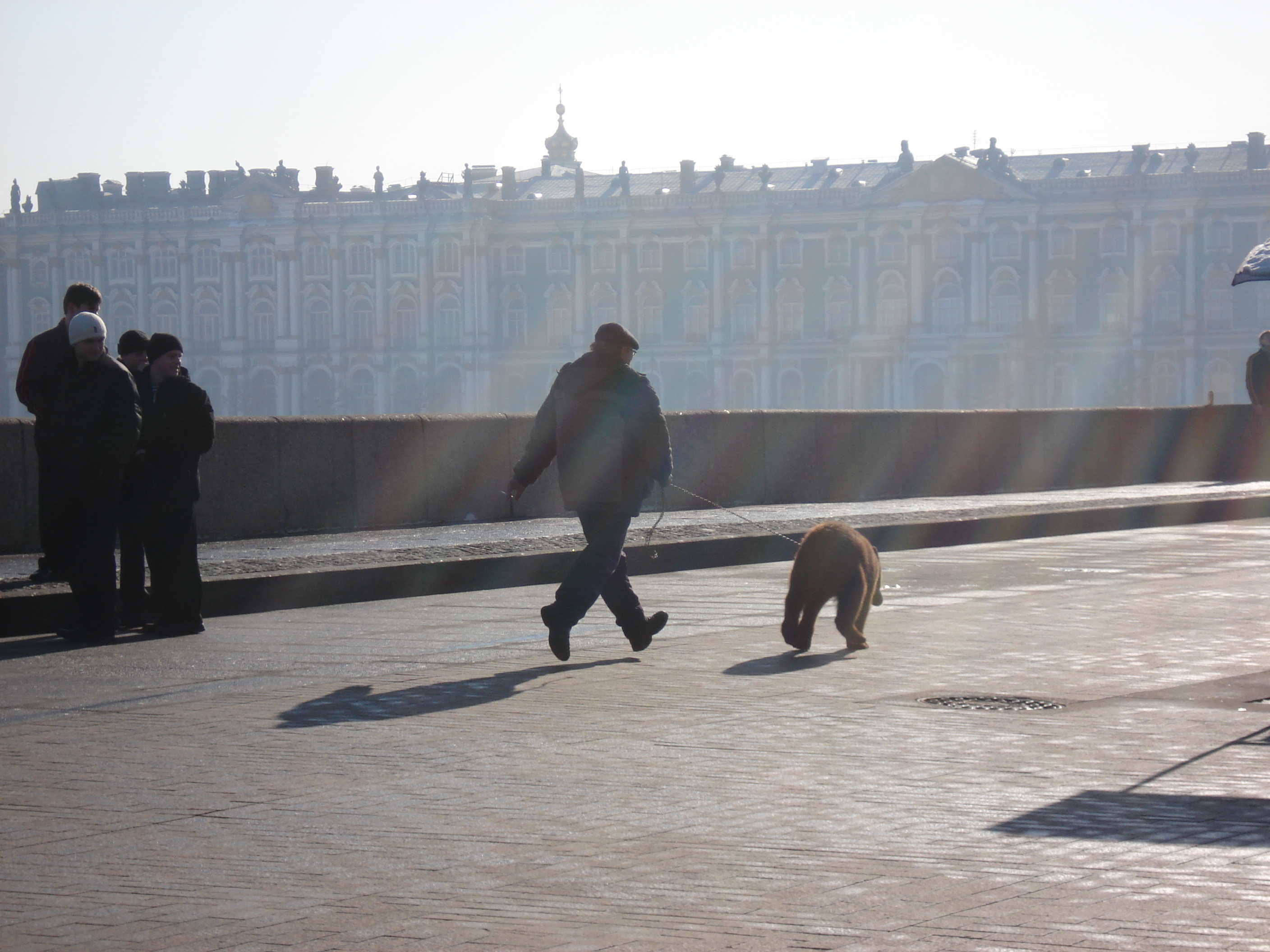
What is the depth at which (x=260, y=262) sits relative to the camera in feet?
316

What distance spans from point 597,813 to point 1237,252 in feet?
280

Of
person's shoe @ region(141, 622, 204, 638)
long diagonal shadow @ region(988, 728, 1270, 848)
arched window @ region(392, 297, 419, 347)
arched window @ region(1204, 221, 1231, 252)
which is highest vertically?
arched window @ region(1204, 221, 1231, 252)

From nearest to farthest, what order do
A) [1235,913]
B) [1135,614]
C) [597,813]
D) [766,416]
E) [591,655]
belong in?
[1235,913] < [597,813] < [591,655] < [1135,614] < [766,416]

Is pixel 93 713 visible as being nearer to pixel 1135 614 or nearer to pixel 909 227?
pixel 1135 614

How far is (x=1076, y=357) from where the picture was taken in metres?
87.6

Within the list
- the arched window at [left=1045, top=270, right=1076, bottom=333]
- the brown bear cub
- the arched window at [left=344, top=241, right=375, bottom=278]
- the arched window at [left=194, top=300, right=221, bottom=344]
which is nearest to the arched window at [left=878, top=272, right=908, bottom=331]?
the arched window at [left=1045, top=270, right=1076, bottom=333]

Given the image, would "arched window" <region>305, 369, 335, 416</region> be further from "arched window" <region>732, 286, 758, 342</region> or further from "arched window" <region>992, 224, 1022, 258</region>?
"arched window" <region>992, 224, 1022, 258</region>

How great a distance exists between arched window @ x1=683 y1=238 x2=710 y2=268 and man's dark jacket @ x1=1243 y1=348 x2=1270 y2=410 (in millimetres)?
74678

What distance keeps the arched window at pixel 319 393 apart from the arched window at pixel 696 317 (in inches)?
684

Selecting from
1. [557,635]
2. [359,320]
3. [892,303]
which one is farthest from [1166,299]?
[557,635]

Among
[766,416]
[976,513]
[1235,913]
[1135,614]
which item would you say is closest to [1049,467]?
[766,416]

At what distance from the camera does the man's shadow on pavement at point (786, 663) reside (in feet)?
25.9

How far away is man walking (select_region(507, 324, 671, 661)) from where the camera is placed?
27.7 ft

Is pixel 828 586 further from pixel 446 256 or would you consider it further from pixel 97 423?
pixel 446 256
